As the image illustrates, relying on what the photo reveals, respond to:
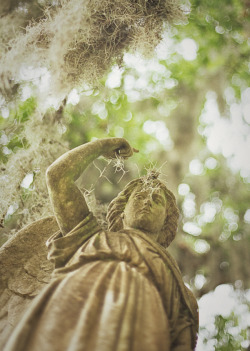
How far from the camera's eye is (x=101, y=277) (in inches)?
64.2

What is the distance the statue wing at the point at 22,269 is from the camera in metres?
2.13

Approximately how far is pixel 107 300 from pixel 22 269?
3.42 ft

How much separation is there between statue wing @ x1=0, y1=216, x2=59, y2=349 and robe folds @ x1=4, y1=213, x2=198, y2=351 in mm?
403

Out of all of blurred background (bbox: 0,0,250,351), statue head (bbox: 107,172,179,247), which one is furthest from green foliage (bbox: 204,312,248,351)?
statue head (bbox: 107,172,179,247)

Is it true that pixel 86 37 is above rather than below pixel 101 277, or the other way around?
A: above

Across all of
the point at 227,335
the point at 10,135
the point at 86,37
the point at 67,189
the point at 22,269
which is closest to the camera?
the point at 67,189

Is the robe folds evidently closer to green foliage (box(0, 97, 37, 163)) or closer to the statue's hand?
the statue's hand

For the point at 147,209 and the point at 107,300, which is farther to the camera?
the point at 147,209

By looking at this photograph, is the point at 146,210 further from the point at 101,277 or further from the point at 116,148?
the point at 101,277

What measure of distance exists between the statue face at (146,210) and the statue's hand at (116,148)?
302mm

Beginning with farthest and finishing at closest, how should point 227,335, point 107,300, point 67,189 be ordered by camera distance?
point 227,335
point 67,189
point 107,300

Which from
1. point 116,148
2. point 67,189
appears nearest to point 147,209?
point 116,148

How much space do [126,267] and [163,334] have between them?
0.39m

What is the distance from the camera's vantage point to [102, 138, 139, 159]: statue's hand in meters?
2.37
